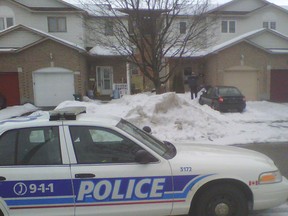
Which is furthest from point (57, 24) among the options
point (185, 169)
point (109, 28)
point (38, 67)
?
point (185, 169)

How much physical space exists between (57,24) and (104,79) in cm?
558

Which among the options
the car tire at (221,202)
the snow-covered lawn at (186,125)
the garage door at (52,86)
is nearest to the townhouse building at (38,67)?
the garage door at (52,86)

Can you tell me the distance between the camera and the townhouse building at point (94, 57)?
65.9ft

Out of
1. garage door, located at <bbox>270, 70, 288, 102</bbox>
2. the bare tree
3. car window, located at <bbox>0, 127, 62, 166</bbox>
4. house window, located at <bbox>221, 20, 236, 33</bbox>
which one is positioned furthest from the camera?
house window, located at <bbox>221, 20, 236, 33</bbox>

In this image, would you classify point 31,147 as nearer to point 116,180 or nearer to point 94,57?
point 116,180

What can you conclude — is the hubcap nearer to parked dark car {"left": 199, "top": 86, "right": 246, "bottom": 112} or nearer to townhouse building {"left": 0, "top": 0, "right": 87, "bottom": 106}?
parked dark car {"left": 199, "top": 86, "right": 246, "bottom": 112}

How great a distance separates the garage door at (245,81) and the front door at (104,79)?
8.78 metres

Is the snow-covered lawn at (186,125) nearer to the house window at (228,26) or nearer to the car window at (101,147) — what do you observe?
the car window at (101,147)

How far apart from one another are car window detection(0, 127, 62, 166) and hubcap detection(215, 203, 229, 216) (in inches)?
79.4

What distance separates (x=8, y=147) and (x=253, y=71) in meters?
21.2

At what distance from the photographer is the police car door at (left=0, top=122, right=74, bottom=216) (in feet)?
11.1

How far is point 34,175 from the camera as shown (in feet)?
11.2

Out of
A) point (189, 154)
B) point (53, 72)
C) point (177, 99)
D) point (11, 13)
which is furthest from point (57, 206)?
point (11, 13)

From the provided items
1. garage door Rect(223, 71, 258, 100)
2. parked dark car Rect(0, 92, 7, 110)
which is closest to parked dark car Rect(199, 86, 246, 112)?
garage door Rect(223, 71, 258, 100)
